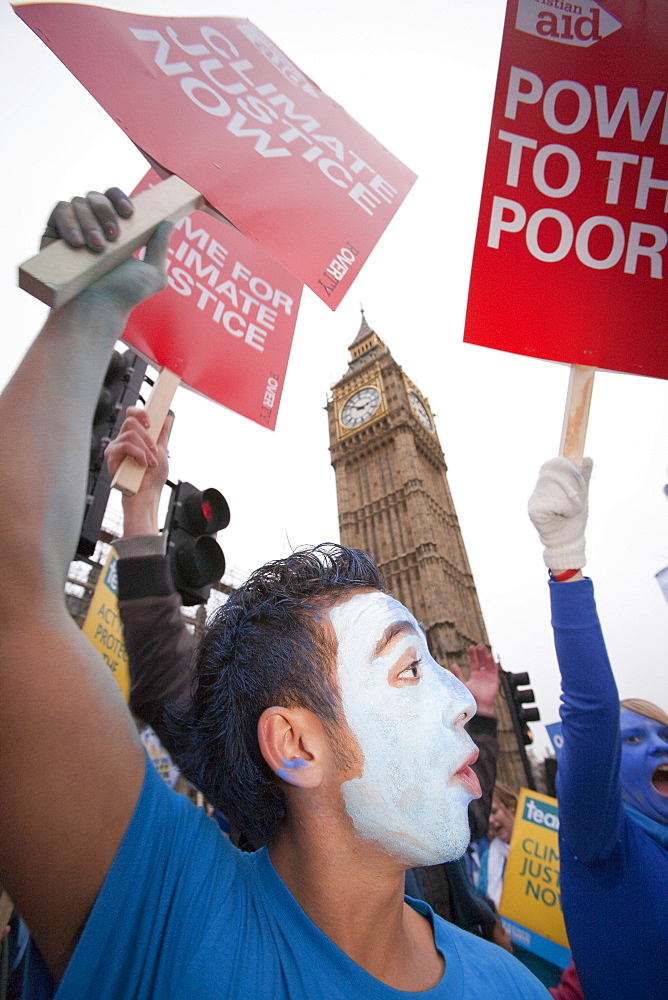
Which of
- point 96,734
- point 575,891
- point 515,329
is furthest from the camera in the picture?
point 515,329

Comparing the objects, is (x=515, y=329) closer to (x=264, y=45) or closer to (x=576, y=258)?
(x=576, y=258)

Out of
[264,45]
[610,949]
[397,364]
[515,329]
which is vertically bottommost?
[610,949]

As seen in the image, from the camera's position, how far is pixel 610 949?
4.58 feet

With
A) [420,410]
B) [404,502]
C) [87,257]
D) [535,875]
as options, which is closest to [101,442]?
[87,257]

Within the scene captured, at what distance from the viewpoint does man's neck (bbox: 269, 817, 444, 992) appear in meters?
0.95

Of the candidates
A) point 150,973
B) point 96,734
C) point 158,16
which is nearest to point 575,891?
point 150,973

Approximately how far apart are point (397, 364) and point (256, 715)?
32.9 meters

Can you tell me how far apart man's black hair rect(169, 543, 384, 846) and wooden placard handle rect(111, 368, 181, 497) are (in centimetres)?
53

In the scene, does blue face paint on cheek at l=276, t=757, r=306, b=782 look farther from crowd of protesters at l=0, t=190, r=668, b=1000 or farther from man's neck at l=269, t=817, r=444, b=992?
man's neck at l=269, t=817, r=444, b=992

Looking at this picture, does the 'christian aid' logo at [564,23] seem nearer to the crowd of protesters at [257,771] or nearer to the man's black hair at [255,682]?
the crowd of protesters at [257,771]

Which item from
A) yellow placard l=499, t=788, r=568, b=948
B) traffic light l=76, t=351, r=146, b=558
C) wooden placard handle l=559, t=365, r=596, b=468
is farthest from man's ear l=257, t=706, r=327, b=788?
yellow placard l=499, t=788, r=568, b=948

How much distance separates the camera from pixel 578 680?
4.78ft

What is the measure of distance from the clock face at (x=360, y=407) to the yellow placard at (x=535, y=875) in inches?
1077

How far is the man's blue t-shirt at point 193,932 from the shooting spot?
0.71 m
